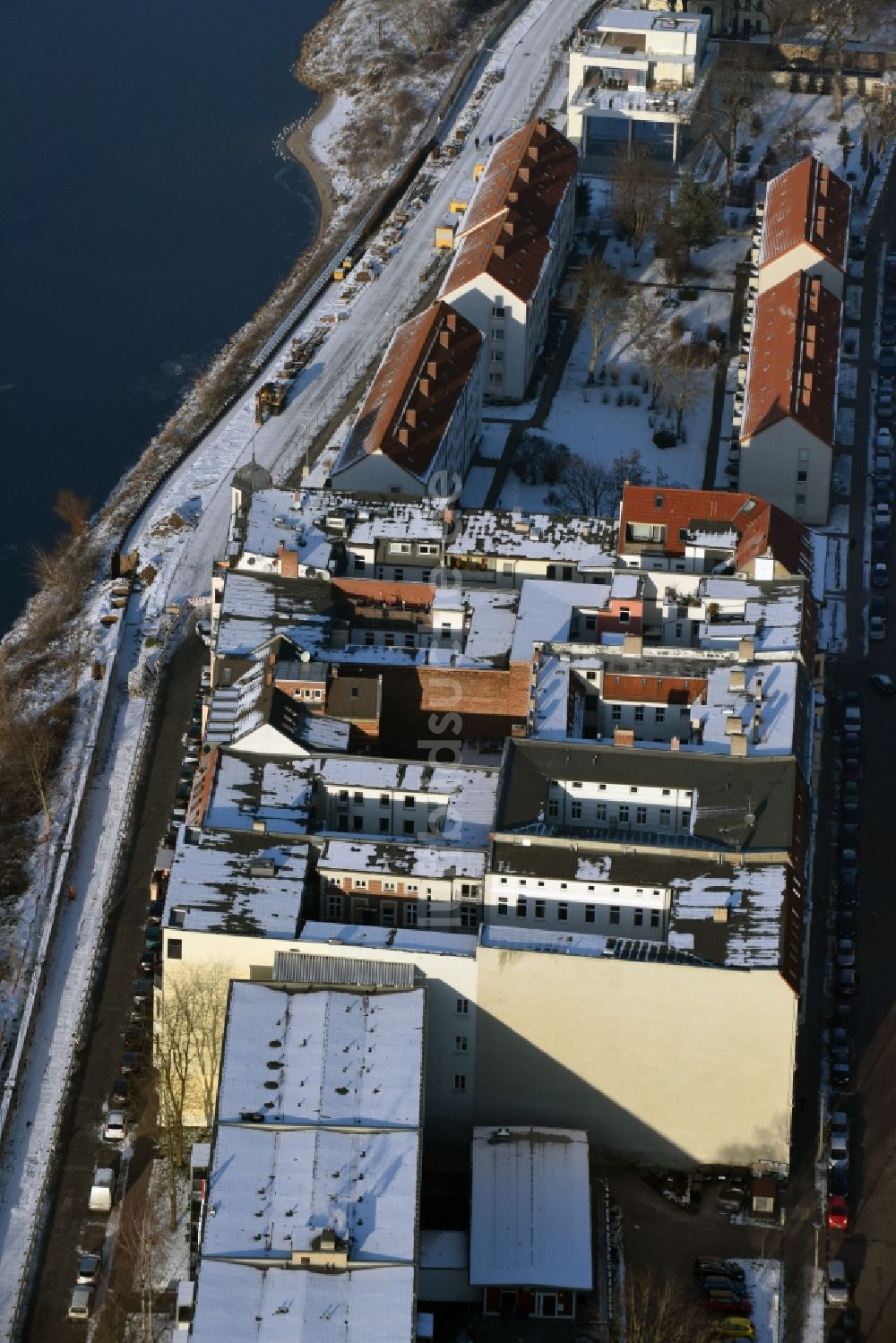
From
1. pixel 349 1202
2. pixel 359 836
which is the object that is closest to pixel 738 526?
pixel 359 836

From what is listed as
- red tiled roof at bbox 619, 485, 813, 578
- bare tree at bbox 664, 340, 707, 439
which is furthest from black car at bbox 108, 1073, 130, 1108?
bare tree at bbox 664, 340, 707, 439

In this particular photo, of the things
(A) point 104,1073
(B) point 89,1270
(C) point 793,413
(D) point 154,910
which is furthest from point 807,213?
(B) point 89,1270

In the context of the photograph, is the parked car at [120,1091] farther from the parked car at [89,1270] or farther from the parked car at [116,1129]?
the parked car at [89,1270]

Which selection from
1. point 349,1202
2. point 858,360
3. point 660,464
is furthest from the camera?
point 858,360

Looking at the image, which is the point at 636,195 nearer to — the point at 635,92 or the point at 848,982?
the point at 635,92

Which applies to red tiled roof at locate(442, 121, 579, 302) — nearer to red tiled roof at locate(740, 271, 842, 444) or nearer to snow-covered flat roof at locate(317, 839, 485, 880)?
red tiled roof at locate(740, 271, 842, 444)

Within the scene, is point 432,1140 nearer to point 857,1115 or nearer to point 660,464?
point 857,1115

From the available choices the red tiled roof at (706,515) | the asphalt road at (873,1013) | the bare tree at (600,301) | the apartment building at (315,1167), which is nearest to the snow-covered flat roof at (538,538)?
the red tiled roof at (706,515)
